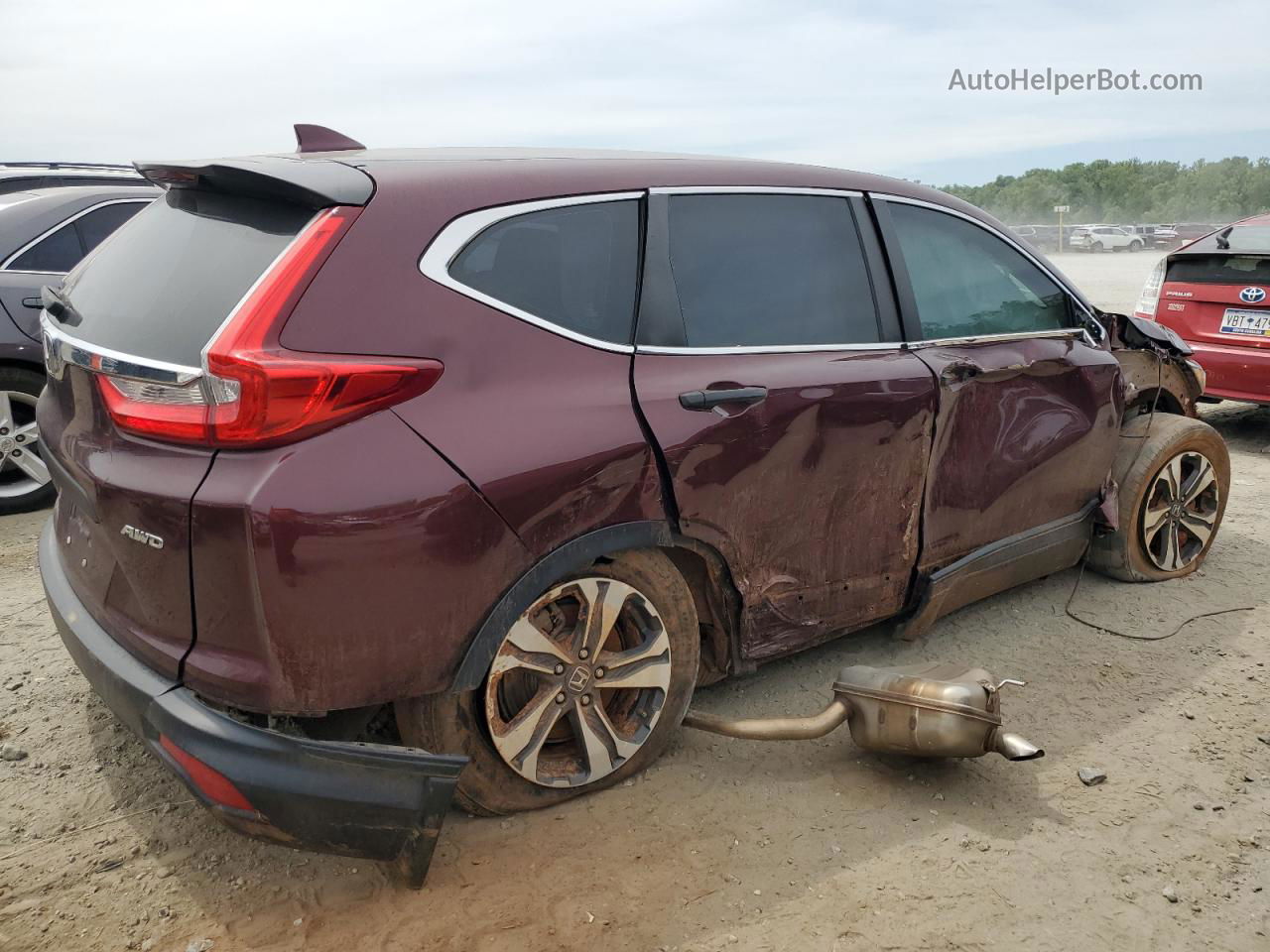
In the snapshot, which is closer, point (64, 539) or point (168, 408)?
point (168, 408)

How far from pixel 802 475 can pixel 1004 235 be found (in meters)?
1.52

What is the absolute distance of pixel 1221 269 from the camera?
23.4ft

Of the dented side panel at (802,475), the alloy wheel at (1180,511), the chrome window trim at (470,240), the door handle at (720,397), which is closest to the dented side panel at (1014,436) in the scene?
the dented side panel at (802,475)

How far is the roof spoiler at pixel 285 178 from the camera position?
91.8 inches

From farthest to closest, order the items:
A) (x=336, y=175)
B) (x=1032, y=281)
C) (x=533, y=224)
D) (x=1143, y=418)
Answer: (x=1143, y=418), (x=1032, y=281), (x=533, y=224), (x=336, y=175)

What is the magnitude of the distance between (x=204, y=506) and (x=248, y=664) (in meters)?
0.35

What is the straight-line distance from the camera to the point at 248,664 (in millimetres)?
2180

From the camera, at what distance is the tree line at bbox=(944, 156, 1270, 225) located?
5850 centimetres

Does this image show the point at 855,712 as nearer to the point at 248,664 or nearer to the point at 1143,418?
the point at 248,664

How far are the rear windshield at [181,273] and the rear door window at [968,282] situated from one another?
2.07m

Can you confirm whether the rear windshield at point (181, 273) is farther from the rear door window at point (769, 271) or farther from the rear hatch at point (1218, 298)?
the rear hatch at point (1218, 298)

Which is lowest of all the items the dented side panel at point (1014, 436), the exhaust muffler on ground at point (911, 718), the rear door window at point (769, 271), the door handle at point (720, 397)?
the exhaust muffler on ground at point (911, 718)

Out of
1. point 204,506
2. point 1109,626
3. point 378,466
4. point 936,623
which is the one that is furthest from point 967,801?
point 204,506

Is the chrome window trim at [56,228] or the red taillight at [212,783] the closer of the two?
the red taillight at [212,783]
